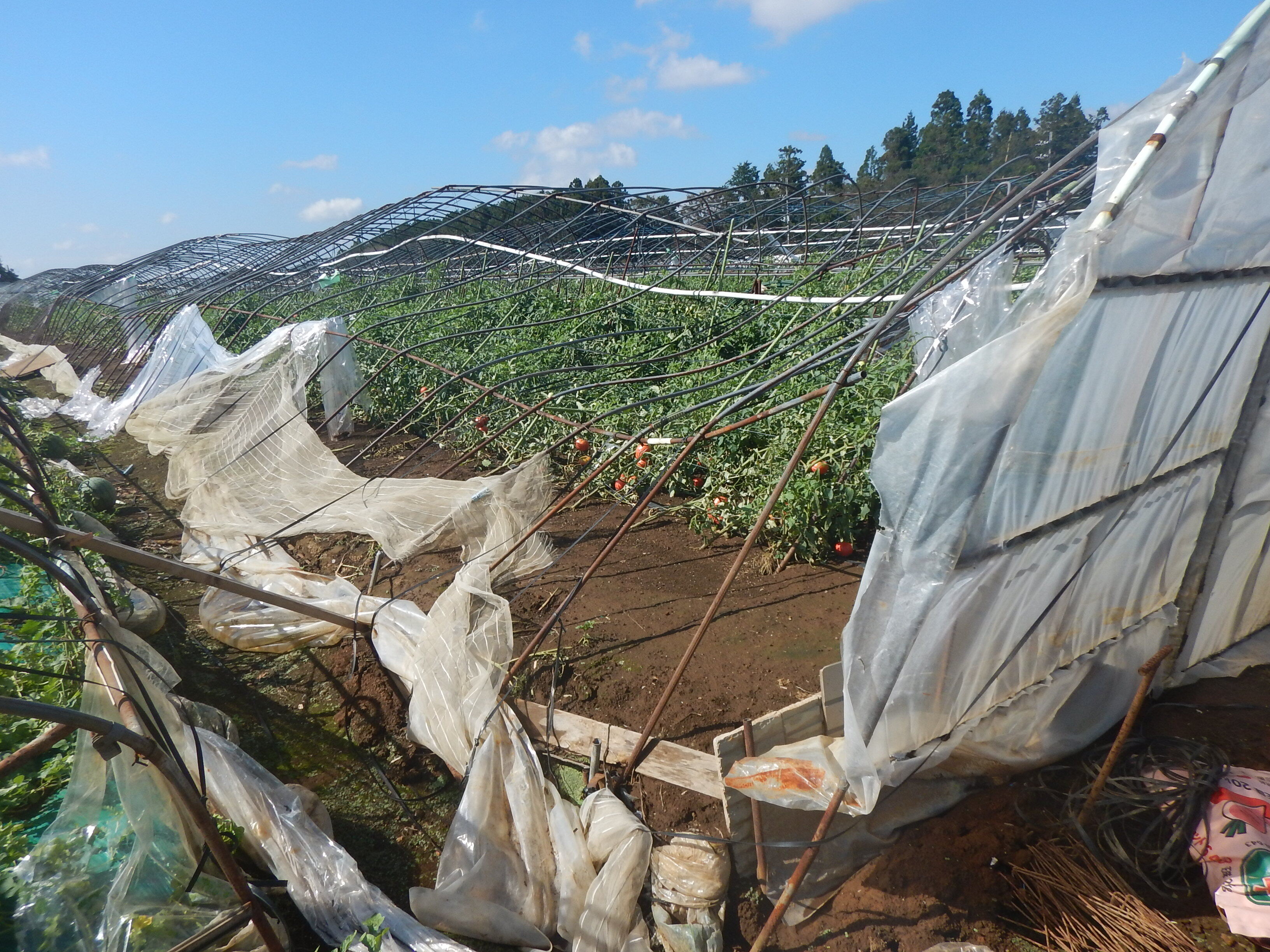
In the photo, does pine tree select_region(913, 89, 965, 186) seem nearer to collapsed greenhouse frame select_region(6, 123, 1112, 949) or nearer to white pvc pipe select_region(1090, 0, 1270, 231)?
collapsed greenhouse frame select_region(6, 123, 1112, 949)

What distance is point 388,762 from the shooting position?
13.6ft

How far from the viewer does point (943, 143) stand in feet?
131

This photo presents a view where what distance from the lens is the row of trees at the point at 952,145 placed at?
23531 millimetres

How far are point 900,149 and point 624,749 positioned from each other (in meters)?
43.8

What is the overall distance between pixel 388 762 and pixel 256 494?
9.90 feet

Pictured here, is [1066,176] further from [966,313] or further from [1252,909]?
[1252,909]

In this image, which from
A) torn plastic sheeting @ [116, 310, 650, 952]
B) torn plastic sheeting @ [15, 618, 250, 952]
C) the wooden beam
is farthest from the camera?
torn plastic sheeting @ [116, 310, 650, 952]

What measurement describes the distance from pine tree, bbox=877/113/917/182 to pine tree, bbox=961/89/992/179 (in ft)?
8.30

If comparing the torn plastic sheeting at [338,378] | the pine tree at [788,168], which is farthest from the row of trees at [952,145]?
the torn plastic sheeting at [338,378]

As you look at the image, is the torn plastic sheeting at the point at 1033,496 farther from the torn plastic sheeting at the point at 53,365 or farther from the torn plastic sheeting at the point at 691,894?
the torn plastic sheeting at the point at 53,365

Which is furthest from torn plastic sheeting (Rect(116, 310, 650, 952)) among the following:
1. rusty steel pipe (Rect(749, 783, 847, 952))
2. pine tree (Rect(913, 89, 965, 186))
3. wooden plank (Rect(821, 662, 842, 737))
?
pine tree (Rect(913, 89, 965, 186))

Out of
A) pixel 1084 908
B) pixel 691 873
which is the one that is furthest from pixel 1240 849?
pixel 691 873

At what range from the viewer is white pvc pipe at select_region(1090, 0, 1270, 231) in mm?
2229

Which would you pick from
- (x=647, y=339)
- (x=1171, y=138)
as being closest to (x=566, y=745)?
(x=1171, y=138)
